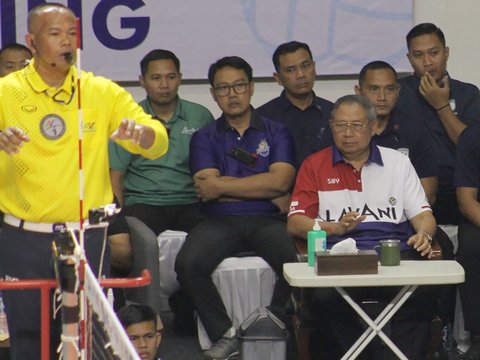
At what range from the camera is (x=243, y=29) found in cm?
784

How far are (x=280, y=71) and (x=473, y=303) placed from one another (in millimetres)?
2141

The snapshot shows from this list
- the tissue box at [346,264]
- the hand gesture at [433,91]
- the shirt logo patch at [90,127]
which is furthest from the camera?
the hand gesture at [433,91]

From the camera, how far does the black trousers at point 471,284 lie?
6.21 metres

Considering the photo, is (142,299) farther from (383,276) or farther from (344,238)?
(383,276)

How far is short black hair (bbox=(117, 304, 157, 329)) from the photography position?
525 cm

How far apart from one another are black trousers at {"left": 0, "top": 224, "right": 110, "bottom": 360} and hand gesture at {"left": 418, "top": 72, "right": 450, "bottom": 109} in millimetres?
3337

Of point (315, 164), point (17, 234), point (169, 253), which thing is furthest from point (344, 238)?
point (17, 234)

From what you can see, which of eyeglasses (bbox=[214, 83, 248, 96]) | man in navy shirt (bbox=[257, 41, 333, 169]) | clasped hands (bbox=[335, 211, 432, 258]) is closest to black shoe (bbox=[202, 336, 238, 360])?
clasped hands (bbox=[335, 211, 432, 258])

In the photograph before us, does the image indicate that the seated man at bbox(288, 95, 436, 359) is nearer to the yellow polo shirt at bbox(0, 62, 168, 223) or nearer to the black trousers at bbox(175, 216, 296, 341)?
the black trousers at bbox(175, 216, 296, 341)

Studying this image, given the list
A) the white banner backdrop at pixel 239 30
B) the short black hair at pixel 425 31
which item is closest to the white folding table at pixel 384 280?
the short black hair at pixel 425 31

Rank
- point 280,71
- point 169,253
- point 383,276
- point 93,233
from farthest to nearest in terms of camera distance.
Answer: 1. point 280,71
2. point 169,253
3. point 383,276
4. point 93,233

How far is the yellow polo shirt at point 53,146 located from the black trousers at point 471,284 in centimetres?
256

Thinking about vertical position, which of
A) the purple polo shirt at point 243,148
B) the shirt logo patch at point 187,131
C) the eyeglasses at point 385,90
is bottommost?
the purple polo shirt at point 243,148

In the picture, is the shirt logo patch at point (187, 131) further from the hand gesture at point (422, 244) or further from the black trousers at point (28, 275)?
the black trousers at point (28, 275)
